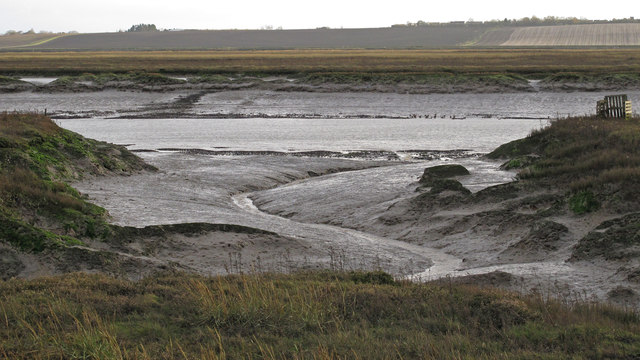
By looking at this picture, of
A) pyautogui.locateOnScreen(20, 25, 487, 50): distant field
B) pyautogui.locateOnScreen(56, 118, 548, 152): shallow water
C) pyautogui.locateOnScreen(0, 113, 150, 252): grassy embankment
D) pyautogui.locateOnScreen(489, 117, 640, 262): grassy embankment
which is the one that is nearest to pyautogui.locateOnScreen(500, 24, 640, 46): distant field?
pyautogui.locateOnScreen(20, 25, 487, 50): distant field

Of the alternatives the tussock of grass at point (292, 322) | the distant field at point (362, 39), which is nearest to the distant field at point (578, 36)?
the distant field at point (362, 39)

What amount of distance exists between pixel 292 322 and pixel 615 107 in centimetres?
1977

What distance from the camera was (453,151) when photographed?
98.7 feet

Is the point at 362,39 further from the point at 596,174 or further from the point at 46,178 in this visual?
the point at 596,174

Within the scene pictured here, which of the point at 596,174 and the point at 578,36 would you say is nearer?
the point at 596,174

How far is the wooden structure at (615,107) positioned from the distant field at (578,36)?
404 ft

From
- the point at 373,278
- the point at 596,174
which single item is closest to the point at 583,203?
the point at 596,174

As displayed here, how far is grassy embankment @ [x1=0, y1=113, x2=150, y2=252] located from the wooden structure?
1582 centimetres

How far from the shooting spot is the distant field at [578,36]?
5620 inches

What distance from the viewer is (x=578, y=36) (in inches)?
6024

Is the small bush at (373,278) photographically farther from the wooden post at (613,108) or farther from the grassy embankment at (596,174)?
the wooden post at (613,108)

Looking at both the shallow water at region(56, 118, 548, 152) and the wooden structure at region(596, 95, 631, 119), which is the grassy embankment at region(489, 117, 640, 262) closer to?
the wooden structure at region(596, 95, 631, 119)

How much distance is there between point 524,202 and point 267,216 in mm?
6439

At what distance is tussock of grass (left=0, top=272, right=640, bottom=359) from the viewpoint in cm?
745
